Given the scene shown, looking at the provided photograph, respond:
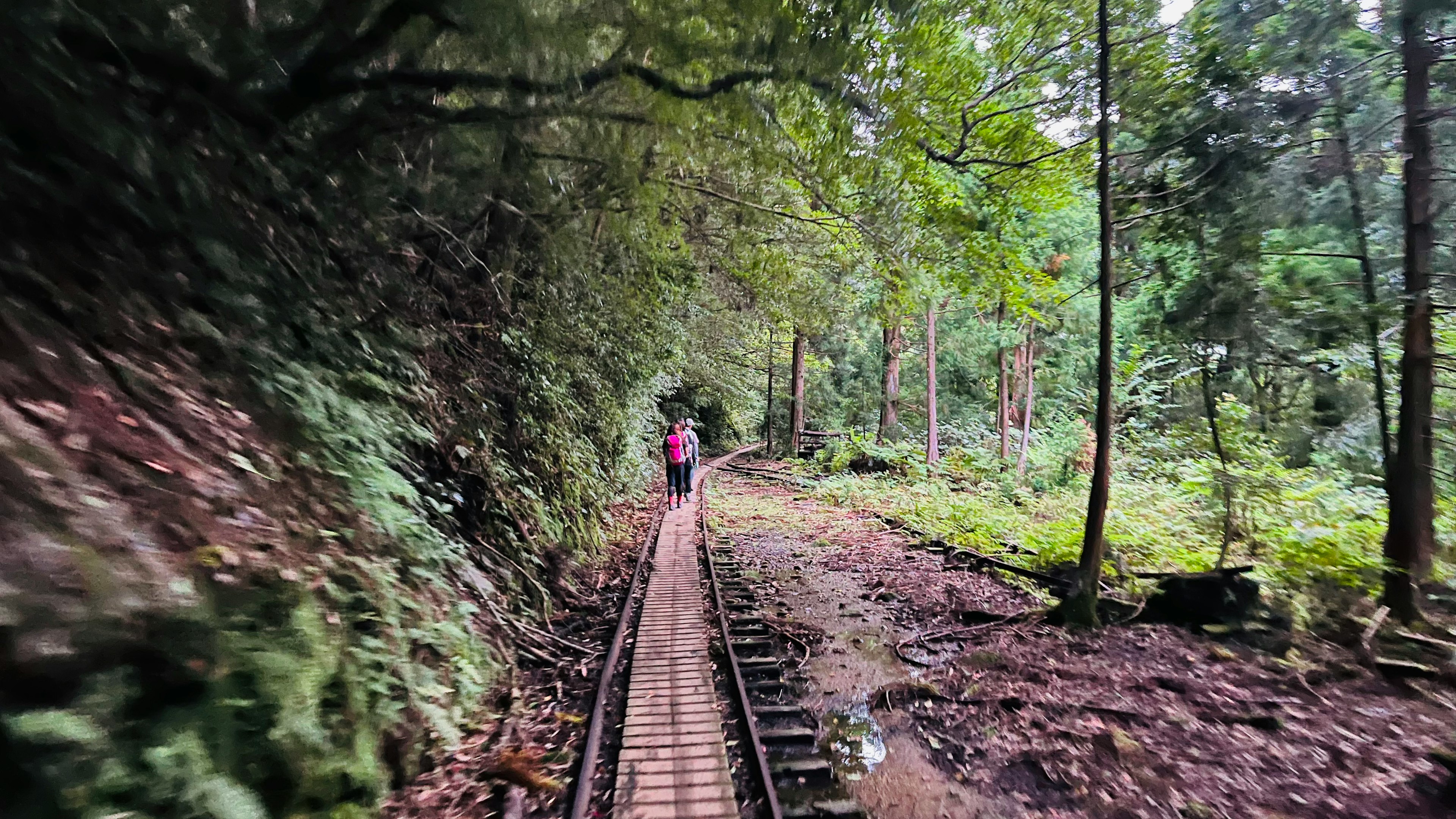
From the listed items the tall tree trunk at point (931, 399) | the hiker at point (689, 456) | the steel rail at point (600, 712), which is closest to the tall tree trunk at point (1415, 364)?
the steel rail at point (600, 712)

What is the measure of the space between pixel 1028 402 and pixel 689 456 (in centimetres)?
1104

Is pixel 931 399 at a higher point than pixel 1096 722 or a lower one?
higher

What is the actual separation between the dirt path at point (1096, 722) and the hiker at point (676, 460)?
19.3 ft

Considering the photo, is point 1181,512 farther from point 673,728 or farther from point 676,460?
point 673,728

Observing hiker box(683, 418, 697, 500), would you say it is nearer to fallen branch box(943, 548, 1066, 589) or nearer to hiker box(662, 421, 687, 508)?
hiker box(662, 421, 687, 508)

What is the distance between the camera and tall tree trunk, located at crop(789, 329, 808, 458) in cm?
2631

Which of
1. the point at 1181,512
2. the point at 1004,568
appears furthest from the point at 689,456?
Answer: the point at 1181,512

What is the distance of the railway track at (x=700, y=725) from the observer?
3.91 metres

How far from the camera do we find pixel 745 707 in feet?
16.4

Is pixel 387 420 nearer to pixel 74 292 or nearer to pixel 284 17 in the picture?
pixel 74 292

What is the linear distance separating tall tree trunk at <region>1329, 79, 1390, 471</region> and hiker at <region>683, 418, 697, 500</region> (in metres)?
10.6

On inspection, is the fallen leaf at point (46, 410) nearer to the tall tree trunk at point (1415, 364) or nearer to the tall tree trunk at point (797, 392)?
the tall tree trunk at point (1415, 364)

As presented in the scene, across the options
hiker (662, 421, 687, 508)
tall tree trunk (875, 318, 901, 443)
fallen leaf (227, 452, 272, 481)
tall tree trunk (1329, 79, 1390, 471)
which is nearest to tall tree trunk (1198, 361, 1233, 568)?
tall tree trunk (1329, 79, 1390, 471)

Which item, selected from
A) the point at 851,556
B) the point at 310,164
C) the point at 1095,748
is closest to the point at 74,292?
the point at 310,164
